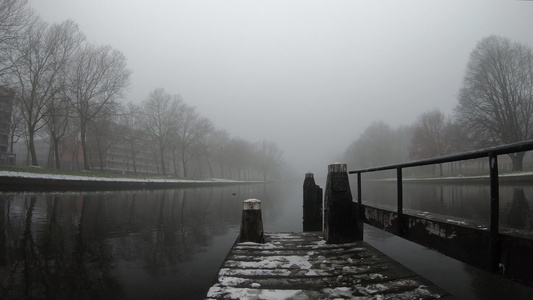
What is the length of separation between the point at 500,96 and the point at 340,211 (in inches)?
1524

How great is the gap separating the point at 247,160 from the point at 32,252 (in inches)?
3226

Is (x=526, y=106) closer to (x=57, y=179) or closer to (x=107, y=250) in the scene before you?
(x=107, y=250)

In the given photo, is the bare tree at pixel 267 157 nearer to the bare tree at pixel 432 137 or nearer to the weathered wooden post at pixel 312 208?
the bare tree at pixel 432 137

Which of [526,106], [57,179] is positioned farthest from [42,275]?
[526,106]

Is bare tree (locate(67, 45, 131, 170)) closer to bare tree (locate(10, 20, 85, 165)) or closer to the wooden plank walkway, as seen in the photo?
bare tree (locate(10, 20, 85, 165))

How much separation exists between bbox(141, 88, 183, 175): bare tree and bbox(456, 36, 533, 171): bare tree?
42651mm

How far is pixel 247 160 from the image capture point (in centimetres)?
8731

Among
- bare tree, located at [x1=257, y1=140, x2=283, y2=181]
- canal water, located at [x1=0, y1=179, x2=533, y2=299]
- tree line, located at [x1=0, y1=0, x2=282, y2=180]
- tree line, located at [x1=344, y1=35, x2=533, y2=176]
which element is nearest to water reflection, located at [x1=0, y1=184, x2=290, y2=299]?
canal water, located at [x1=0, y1=179, x2=533, y2=299]

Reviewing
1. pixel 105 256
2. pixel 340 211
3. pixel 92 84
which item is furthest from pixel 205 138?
pixel 340 211

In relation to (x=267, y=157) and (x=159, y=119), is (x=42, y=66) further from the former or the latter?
(x=267, y=157)

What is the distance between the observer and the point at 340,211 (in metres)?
5.67

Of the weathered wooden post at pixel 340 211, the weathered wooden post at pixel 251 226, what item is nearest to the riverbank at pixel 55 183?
the weathered wooden post at pixel 251 226

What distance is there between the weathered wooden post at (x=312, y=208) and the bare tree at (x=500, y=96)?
32811 mm

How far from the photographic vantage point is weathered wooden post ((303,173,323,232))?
8536 millimetres
